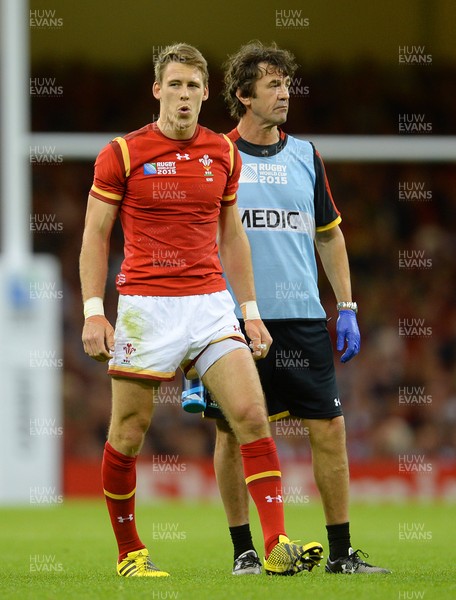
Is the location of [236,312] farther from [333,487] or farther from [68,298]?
[68,298]

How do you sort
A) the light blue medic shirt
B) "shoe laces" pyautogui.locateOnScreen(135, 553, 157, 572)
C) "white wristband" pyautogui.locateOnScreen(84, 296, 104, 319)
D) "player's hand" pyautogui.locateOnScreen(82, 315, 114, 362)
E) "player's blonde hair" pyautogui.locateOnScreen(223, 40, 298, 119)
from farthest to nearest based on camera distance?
"player's blonde hair" pyautogui.locateOnScreen(223, 40, 298, 119) → the light blue medic shirt → "shoe laces" pyautogui.locateOnScreen(135, 553, 157, 572) → "white wristband" pyautogui.locateOnScreen(84, 296, 104, 319) → "player's hand" pyautogui.locateOnScreen(82, 315, 114, 362)

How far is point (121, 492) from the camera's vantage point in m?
5.77

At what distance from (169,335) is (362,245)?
1221 cm

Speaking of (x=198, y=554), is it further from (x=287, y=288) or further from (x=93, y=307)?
(x=93, y=307)

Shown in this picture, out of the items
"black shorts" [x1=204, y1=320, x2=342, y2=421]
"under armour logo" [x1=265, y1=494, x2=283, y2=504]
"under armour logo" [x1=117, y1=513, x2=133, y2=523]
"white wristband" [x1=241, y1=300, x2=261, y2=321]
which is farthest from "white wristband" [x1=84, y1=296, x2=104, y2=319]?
"under armour logo" [x1=265, y1=494, x2=283, y2=504]

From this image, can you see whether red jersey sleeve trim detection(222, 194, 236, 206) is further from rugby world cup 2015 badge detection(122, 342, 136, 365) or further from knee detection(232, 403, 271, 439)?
knee detection(232, 403, 271, 439)

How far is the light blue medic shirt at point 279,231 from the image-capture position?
6141 millimetres

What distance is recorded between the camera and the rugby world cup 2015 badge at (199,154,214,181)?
5684 mm

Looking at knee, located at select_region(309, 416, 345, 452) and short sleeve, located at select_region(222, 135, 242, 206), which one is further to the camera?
knee, located at select_region(309, 416, 345, 452)

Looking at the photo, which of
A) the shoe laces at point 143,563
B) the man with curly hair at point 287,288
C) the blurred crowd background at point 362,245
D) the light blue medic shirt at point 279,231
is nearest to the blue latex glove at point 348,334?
the man with curly hair at point 287,288

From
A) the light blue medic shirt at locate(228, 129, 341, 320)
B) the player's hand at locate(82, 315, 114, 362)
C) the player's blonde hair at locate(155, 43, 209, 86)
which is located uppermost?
the player's blonde hair at locate(155, 43, 209, 86)

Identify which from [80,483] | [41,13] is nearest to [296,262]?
[80,483]

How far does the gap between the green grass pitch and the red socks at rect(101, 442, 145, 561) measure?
7.1 inches

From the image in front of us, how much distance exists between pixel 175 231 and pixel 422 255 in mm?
12549
